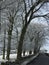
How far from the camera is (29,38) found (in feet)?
240

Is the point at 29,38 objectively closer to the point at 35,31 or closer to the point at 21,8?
the point at 35,31

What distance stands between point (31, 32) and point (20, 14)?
102 ft

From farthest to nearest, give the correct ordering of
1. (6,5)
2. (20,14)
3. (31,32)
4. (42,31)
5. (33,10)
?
1. (42,31)
2. (31,32)
3. (20,14)
4. (33,10)
5. (6,5)

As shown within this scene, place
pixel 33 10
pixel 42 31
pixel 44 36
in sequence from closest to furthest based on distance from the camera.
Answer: pixel 33 10 < pixel 42 31 < pixel 44 36

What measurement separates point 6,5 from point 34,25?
56115 millimetres

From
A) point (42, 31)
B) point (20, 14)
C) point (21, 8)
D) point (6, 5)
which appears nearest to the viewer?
point (6, 5)

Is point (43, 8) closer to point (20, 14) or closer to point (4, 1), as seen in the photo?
point (20, 14)

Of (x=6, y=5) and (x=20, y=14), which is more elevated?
(x=20, y=14)

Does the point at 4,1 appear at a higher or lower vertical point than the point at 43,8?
lower

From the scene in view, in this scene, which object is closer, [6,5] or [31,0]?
[6,5]

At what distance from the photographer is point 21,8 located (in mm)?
38281

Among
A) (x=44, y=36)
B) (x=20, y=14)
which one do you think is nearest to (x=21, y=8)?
(x=20, y=14)

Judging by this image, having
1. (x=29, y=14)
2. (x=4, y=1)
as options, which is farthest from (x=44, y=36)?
(x=4, y=1)

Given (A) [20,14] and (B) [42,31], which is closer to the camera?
(A) [20,14]
